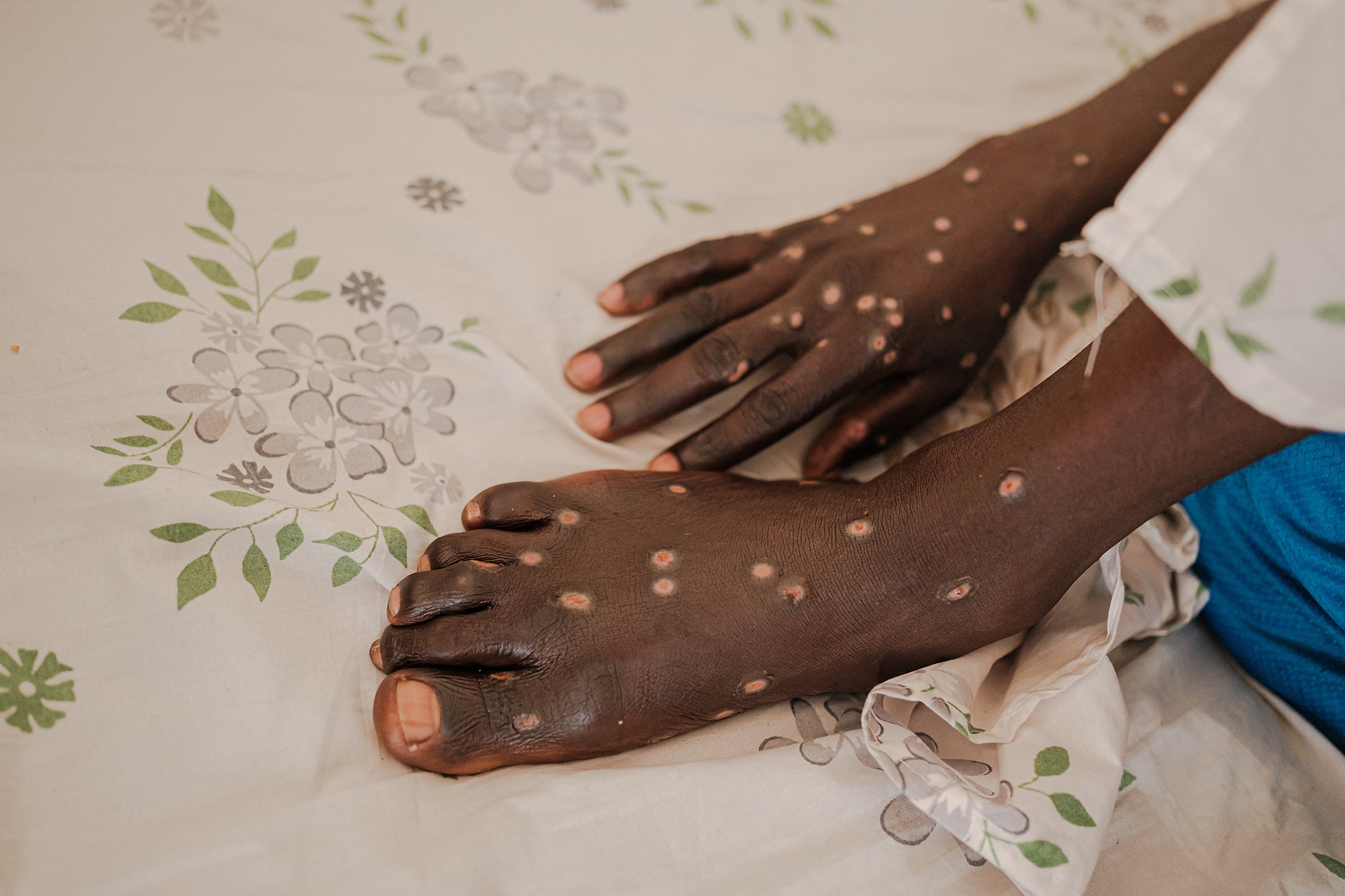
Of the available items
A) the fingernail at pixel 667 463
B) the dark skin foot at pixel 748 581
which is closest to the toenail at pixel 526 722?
the dark skin foot at pixel 748 581

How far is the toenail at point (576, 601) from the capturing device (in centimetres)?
68

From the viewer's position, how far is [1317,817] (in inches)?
27.2

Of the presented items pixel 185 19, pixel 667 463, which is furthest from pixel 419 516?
pixel 185 19

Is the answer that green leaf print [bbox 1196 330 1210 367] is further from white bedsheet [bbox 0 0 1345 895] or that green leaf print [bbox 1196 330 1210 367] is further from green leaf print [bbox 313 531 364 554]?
green leaf print [bbox 313 531 364 554]

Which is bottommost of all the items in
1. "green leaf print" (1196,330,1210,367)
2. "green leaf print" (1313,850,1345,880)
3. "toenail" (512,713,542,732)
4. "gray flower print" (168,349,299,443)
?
"toenail" (512,713,542,732)

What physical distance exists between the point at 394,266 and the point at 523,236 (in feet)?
0.47

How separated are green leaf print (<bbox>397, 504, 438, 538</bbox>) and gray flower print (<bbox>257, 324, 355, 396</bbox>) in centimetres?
13

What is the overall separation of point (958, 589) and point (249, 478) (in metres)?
0.59

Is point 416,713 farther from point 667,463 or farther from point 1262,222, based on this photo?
point 1262,222

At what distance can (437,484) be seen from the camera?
29.3 inches

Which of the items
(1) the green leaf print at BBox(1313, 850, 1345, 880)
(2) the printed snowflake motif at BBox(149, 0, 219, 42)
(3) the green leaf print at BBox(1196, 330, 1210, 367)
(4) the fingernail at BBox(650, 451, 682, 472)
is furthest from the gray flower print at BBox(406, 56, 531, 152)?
(1) the green leaf print at BBox(1313, 850, 1345, 880)

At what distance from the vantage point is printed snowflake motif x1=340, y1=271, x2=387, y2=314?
80 centimetres

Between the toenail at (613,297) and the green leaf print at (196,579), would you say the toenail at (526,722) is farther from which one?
the toenail at (613,297)

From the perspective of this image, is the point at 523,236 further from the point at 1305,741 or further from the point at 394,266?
the point at 1305,741
